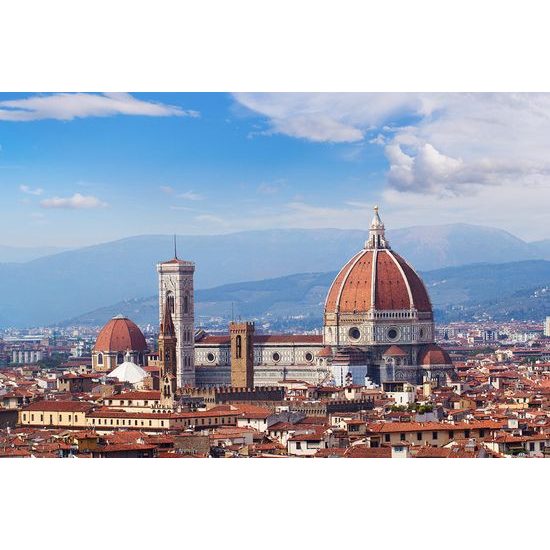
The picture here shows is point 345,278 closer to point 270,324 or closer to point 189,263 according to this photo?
point 189,263

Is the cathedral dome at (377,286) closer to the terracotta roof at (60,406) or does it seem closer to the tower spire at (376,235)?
the tower spire at (376,235)

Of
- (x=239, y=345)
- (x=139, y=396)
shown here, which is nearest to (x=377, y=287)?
(x=239, y=345)

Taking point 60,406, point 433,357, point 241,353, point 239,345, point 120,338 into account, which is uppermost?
point 120,338

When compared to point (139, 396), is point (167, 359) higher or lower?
higher

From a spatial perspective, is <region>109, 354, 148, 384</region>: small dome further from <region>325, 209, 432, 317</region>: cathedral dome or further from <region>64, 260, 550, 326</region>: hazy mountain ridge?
<region>64, 260, 550, 326</region>: hazy mountain ridge

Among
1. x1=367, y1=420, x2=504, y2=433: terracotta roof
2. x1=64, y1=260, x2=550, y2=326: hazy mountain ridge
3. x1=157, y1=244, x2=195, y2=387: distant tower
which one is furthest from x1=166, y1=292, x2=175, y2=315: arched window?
x1=64, y1=260, x2=550, y2=326: hazy mountain ridge

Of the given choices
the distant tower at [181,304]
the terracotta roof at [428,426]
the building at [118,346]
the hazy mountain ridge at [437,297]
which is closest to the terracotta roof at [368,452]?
the terracotta roof at [428,426]

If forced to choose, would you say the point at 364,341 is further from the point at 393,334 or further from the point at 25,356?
the point at 25,356
